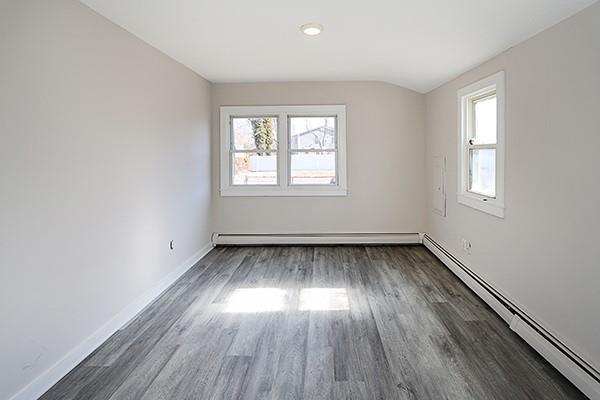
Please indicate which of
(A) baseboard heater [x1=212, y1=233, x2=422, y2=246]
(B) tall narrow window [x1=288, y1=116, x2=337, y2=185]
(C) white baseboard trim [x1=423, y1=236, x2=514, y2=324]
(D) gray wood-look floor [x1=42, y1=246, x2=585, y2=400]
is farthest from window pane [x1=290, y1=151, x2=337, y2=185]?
(D) gray wood-look floor [x1=42, y1=246, x2=585, y2=400]

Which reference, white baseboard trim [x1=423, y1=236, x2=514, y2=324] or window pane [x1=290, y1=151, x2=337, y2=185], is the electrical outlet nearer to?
white baseboard trim [x1=423, y1=236, x2=514, y2=324]

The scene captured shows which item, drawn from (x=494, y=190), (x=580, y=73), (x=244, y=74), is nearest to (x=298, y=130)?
(x=244, y=74)

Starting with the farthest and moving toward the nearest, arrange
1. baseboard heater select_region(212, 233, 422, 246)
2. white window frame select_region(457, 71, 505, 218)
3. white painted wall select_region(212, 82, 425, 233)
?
baseboard heater select_region(212, 233, 422, 246), white painted wall select_region(212, 82, 425, 233), white window frame select_region(457, 71, 505, 218)

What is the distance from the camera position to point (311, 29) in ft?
11.1

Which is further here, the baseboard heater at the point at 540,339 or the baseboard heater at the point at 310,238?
the baseboard heater at the point at 310,238

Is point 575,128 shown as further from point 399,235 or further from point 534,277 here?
point 399,235

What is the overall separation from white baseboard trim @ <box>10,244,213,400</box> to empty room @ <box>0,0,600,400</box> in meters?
0.01

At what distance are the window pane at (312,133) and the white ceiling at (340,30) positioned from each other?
3.81 ft

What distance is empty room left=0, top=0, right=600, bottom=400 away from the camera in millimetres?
2299

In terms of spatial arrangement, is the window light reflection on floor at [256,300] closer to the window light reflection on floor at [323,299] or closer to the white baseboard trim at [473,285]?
the window light reflection on floor at [323,299]

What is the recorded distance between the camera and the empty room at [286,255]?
7.54 ft

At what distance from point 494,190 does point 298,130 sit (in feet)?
9.87

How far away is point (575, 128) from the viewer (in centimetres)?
246

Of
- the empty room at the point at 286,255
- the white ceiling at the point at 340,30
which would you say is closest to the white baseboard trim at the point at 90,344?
the empty room at the point at 286,255
